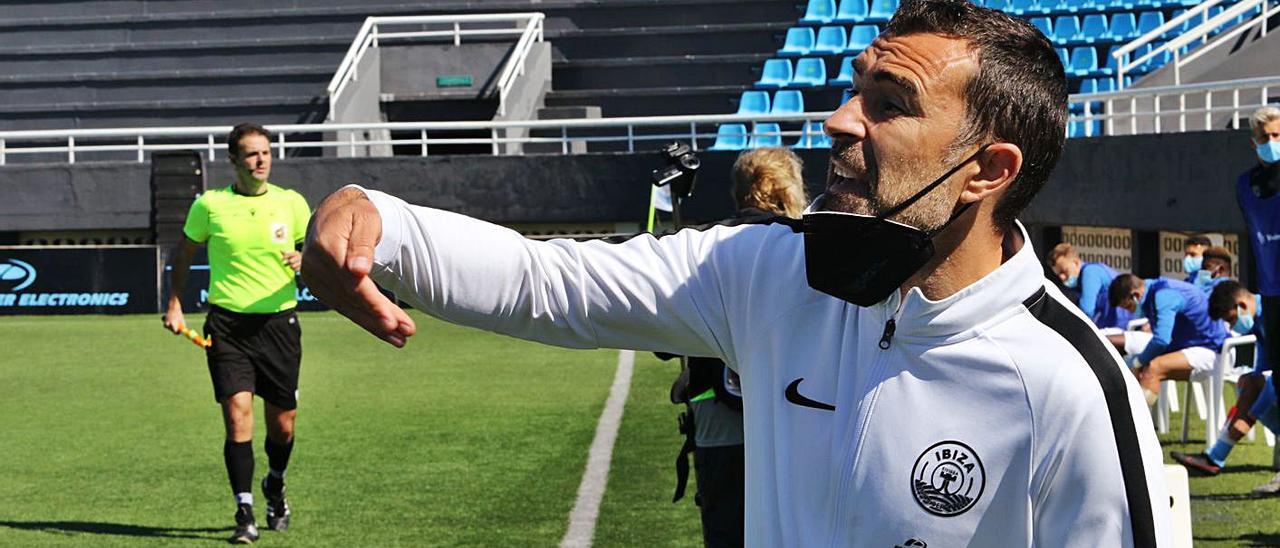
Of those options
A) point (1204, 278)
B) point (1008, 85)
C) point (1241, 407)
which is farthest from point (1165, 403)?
point (1008, 85)

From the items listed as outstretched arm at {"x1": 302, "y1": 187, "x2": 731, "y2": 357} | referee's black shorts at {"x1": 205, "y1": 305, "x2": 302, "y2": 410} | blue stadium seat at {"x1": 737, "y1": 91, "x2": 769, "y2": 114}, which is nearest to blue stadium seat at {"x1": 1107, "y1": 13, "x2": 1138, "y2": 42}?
blue stadium seat at {"x1": 737, "y1": 91, "x2": 769, "y2": 114}

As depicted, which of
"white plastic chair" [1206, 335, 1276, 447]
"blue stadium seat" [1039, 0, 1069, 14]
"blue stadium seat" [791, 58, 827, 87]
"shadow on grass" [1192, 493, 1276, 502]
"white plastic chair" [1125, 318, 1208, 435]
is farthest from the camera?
"blue stadium seat" [791, 58, 827, 87]

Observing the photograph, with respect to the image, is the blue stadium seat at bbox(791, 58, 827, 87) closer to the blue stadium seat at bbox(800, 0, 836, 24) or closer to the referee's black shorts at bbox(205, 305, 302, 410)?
the blue stadium seat at bbox(800, 0, 836, 24)

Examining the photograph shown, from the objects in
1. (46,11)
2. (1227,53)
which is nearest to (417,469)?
(1227,53)

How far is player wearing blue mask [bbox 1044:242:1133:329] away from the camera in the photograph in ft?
42.6

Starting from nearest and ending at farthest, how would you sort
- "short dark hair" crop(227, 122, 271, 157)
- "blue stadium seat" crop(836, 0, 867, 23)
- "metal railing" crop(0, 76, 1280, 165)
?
"short dark hair" crop(227, 122, 271, 157) < "metal railing" crop(0, 76, 1280, 165) < "blue stadium seat" crop(836, 0, 867, 23)

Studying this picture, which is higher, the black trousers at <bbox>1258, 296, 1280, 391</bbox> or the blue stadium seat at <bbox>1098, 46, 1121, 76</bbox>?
the blue stadium seat at <bbox>1098, 46, 1121, 76</bbox>

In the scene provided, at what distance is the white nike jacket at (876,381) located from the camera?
2205mm

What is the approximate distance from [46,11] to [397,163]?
1178 centimetres

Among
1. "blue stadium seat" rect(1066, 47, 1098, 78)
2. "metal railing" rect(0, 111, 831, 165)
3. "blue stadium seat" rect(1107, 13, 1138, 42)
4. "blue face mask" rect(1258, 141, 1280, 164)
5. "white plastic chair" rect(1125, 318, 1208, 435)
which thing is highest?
"blue stadium seat" rect(1107, 13, 1138, 42)

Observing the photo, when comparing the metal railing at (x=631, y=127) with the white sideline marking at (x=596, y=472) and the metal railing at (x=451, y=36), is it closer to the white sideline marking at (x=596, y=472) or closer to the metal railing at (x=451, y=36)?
the metal railing at (x=451, y=36)

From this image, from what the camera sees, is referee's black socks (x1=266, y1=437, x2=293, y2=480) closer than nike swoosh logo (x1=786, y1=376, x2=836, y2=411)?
No

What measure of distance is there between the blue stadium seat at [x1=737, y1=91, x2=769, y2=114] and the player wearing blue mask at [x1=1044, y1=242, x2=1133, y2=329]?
50.8ft

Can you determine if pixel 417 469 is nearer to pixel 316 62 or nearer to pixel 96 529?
pixel 96 529
